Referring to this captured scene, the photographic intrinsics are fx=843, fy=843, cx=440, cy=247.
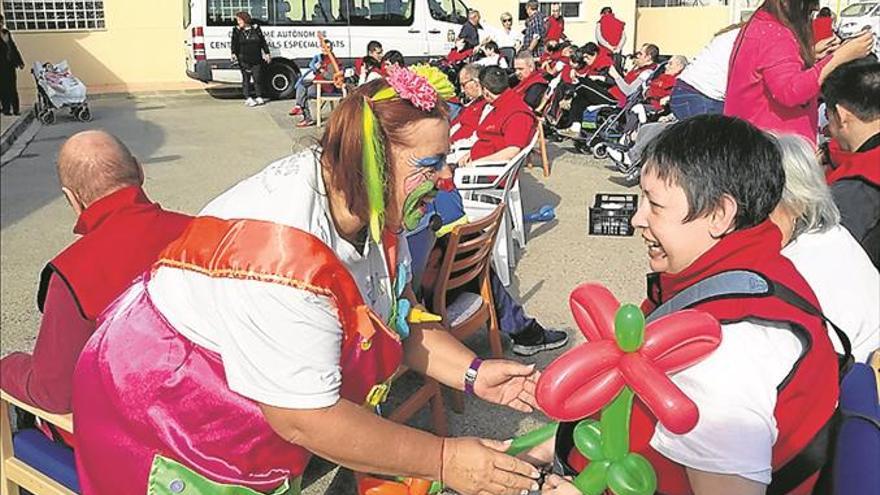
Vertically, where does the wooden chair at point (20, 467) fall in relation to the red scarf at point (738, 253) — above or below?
below

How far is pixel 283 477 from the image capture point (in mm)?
1796

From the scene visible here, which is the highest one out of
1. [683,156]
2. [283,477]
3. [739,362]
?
[683,156]

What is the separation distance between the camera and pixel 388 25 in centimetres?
1559

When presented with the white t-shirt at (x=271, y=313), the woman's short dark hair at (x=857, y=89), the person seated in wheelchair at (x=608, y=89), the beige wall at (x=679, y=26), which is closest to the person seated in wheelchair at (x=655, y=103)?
the person seated in wheelchair at (x=608, y=89)

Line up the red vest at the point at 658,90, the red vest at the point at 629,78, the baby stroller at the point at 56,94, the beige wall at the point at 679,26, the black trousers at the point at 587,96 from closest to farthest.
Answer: the red vest at the point at 658,90
the red vest at the point at 629,78
the black trousers at the point at 587,96
the baby stroller at the point at 56,94
the beige wall at the point at 679,26

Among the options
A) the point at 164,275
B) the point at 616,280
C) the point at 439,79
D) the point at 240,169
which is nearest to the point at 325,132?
the point at 439,79

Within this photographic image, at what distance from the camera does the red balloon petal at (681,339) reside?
53.1 inches

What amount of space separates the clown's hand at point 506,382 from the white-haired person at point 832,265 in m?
0.70

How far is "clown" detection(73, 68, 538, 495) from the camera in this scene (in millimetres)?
1536

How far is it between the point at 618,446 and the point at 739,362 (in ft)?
0.85

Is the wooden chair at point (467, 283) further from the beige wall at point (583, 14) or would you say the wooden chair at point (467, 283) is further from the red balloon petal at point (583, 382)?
the beige wall at point (583, 14)

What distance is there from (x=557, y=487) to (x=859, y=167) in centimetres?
180

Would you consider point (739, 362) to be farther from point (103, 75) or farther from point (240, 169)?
point (103, 75)

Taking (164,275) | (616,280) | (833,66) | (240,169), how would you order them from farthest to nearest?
(240,169)
(616,280)
(833,66)
(164,275)
